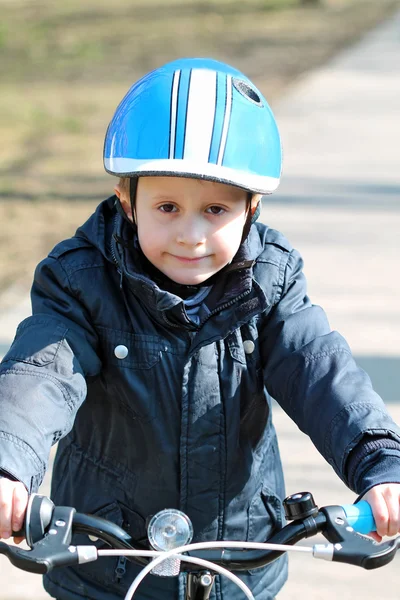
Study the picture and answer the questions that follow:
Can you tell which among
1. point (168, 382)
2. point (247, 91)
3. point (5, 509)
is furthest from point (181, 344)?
point (5, 509)

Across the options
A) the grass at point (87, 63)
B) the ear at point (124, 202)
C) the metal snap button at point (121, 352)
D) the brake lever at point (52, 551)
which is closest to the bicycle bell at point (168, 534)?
the brake lever at point (52, 551)

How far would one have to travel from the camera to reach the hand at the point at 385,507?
198cm

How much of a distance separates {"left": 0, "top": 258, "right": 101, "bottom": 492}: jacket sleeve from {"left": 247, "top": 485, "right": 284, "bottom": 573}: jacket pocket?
56 cm

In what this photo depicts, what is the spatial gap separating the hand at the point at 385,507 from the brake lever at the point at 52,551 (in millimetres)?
528

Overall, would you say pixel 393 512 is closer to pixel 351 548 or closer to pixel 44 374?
pixel 351 548

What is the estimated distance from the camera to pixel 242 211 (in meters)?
2.50

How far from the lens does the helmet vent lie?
98.7 inches

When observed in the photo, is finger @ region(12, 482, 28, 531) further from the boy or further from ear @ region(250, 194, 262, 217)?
ear @ region(250, 194, 262, 217)

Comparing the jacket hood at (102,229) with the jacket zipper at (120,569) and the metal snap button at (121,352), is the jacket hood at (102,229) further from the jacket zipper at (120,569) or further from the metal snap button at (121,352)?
the jacket zipper at (120,569)

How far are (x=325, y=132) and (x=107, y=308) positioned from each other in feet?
22.3

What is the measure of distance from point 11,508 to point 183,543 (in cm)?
32

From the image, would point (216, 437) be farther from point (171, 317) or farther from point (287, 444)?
point (287, 444)

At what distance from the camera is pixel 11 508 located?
192 centimetres

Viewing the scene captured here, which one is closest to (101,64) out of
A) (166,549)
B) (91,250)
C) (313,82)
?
(313,82)
